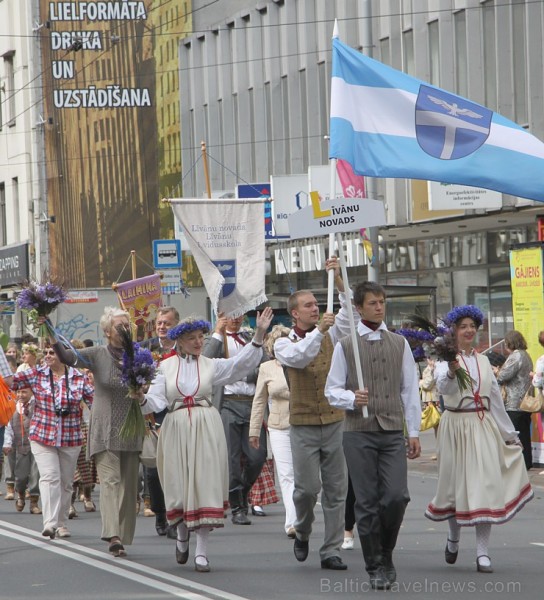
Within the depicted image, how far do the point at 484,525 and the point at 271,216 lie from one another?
2009 centimetres

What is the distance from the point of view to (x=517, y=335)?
58.6ft

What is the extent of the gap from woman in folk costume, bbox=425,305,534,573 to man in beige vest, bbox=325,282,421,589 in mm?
553

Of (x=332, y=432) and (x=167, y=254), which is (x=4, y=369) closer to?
(x=332, y=432)

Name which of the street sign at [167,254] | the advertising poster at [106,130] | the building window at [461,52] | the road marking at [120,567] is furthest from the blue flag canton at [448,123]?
the advertising poster at [106,130]

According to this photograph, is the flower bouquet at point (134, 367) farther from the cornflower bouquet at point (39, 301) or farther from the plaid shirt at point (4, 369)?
the plaid shirt at point (4, 369)

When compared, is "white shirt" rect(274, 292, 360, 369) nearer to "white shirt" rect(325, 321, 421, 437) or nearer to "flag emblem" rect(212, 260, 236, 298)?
"white shirt" rect(325, 321, 421, 437)

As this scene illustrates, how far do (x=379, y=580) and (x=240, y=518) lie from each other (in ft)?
14.7

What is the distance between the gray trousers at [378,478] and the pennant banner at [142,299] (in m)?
9.74

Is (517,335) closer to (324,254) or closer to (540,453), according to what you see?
(540,453)

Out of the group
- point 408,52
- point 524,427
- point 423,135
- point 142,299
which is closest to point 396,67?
point 408,52

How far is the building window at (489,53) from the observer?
26547 mm

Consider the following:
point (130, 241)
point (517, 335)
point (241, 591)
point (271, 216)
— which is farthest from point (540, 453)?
point (130, 241)

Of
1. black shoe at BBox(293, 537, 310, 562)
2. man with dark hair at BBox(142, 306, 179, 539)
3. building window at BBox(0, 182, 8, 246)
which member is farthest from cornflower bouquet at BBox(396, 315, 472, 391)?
building window at BBox(0, 182, 8, 246)

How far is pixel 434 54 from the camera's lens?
2881 centimetres
